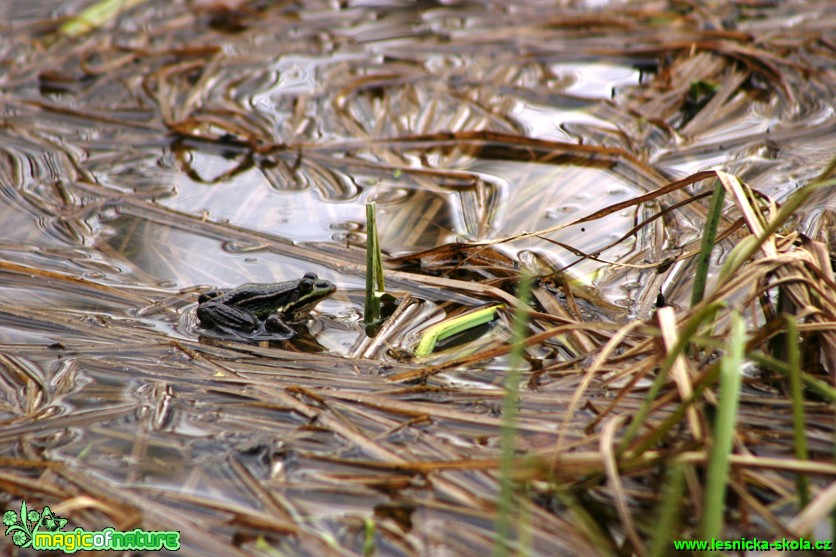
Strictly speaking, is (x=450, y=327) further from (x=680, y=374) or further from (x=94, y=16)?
(x=94, y=16)

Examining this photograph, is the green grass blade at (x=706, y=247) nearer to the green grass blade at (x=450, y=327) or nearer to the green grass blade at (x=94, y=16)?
the green grass blade at (x=450, y=327)

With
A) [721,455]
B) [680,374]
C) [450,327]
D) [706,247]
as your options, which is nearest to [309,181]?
[450,327]

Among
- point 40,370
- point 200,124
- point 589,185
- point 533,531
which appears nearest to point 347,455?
point 533,531

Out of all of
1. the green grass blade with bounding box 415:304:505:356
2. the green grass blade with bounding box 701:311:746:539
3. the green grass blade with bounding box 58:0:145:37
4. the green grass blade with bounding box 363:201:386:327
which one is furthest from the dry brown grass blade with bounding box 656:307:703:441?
the green grass blade with bounding box 58:0:145:37

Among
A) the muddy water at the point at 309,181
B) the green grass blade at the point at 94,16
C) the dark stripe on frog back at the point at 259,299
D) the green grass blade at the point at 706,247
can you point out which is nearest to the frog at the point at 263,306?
the dark stripe on frog back at the point at 259,299

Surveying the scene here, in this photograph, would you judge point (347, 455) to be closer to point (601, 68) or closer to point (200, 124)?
point (200, 124)

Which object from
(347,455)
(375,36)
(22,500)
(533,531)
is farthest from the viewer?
(375,36)

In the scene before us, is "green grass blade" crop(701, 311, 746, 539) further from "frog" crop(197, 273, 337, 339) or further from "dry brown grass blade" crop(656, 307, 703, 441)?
"frog" crop(197, 273, 337, 339)
